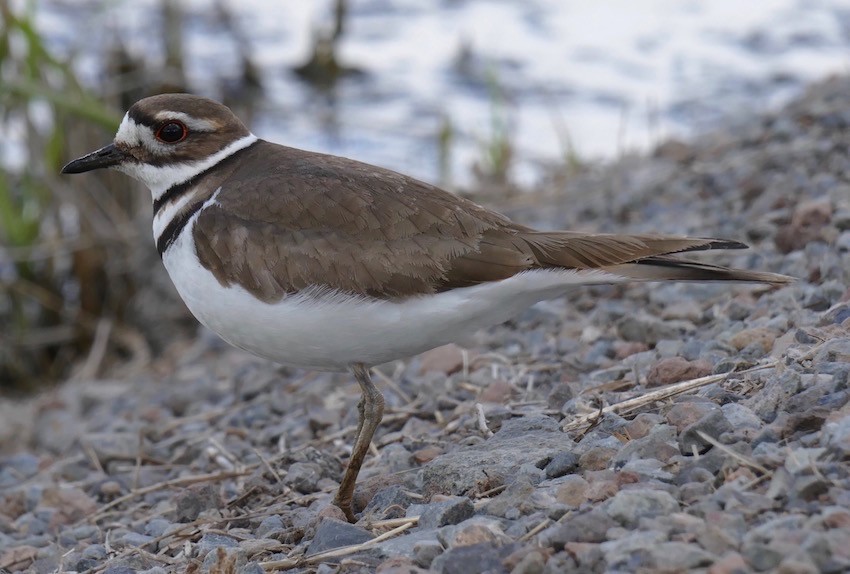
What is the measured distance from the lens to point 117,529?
14.3 feet

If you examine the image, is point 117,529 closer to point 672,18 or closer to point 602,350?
point 602,350

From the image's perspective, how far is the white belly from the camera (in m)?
3.77

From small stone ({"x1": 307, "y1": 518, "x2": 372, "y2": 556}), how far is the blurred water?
599 cm

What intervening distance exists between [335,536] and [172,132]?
1.76m

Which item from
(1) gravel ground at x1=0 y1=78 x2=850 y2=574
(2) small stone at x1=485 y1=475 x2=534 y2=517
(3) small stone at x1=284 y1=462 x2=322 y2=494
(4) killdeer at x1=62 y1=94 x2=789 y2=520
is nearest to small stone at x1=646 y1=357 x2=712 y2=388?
(1) gravel ground at x1=0 y1=78 x2=850 y2=574

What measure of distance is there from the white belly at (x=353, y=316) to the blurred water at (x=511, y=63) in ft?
17.4

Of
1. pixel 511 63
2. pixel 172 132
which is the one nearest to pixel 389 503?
pixel 172 132

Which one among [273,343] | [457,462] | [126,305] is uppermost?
[273,343]

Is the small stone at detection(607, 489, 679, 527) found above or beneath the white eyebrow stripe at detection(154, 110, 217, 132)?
beneath

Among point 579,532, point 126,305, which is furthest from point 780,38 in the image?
point 579,532

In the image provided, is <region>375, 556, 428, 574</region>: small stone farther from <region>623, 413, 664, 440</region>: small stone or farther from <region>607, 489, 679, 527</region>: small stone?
<region>623, 413, 664, 440</region>: small stone

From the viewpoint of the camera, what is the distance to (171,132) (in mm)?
4379

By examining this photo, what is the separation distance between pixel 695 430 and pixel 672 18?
32.2 feet

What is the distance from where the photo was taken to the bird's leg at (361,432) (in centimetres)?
388
